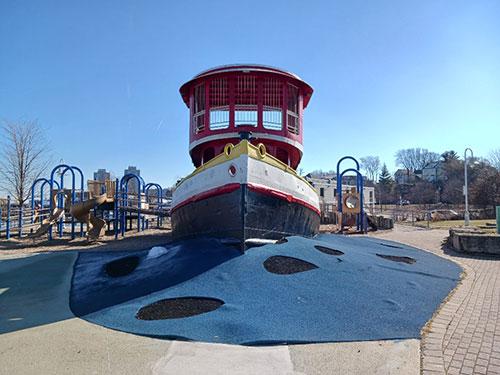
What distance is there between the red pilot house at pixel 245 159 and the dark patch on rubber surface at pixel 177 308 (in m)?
1.92

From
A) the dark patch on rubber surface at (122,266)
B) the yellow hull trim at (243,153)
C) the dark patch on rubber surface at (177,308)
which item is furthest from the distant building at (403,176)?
the dark patch on rubber surface at (177,308)

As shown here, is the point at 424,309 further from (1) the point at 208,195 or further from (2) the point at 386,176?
(2) the point at 386,176

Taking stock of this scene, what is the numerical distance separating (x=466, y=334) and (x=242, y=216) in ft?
13.0

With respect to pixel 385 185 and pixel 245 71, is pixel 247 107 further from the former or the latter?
pixel 385 185

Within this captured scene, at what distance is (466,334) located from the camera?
3.75 meters

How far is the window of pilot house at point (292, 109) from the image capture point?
9312mm

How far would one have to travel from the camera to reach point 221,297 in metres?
4.73

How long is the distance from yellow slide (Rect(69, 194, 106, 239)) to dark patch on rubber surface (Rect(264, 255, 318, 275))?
33.0 feet

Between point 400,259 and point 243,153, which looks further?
point 400,259

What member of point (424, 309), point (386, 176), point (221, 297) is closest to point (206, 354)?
point (221, 297)

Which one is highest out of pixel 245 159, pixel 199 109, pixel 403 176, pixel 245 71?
pixel 403 176

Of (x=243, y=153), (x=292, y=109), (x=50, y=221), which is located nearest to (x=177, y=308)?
(x=243, y=153)

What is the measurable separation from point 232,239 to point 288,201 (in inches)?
67.3

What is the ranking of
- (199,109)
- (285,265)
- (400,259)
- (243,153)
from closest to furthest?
1. (285,265)
2. (243,153)
3. (400,259)
4. (199,109)
